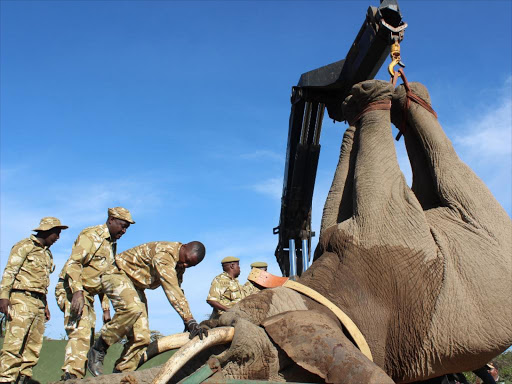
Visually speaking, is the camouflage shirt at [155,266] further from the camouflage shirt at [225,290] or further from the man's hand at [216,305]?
the camouflage shirt at [225,290]

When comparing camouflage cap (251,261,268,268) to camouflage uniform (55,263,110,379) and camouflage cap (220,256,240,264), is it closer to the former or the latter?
camouflage cap (220,256,240,264)

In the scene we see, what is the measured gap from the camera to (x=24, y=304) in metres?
6.16

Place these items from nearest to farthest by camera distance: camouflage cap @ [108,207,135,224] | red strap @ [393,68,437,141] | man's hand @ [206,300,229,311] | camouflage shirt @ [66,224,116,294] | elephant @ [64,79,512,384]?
1. elephant @ [64,79,512,384]
2. red strap @ [393,68,437,141]
3. camouflage shirt @ [66,224,116,294]
4. camouflage cap @ [108,207,135,224]
5. man's hand @ [206,300,229,311]

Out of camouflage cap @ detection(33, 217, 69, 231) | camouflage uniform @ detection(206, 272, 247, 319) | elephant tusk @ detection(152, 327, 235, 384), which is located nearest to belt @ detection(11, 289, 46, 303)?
camouflage cap @ detection(33, 217, 69, 231)

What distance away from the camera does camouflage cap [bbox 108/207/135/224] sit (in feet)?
19.0

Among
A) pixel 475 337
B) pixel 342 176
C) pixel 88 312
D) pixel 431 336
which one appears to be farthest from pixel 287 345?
pixel 88 312

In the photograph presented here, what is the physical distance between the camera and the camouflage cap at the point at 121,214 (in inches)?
229

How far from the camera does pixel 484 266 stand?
12.1 feet

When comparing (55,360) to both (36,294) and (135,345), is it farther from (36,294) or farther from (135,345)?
(135,345)

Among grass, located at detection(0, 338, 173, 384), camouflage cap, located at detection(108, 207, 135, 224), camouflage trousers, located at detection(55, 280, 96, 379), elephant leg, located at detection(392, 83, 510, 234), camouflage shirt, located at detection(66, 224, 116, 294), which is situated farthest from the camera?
grass, located at detection(0, 338, 173, 384)

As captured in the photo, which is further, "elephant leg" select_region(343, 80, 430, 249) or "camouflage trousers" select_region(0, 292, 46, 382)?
"camouflage trousers" select_region(0, 292, 46, 382)

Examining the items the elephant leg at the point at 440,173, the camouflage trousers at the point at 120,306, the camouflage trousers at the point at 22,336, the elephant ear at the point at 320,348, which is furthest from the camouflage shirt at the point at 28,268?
the elephant leg at the point at 440,173

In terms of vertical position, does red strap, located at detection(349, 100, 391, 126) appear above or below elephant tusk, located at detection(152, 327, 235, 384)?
above

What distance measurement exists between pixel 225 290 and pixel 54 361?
8.67 ft
